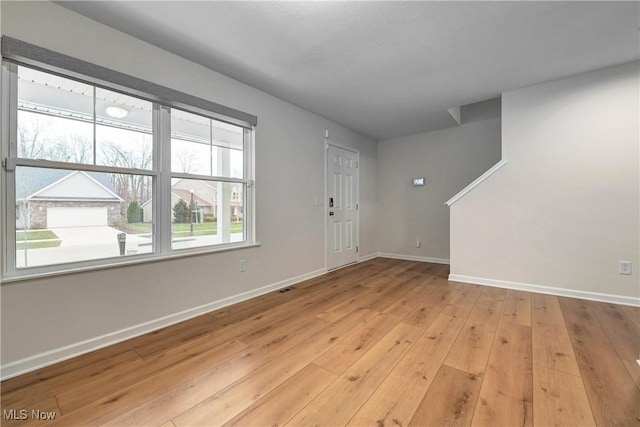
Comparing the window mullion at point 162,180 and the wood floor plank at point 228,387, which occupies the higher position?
the window mullion at point 162,180

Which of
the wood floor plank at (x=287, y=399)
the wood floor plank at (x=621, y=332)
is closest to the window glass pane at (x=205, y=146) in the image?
the wood floor plank at (x=287, y=399)

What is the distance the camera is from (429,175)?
16.3ft

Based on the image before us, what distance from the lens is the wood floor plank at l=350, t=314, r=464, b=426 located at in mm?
1292

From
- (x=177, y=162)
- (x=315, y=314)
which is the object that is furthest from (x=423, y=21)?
(x=315, y=314)

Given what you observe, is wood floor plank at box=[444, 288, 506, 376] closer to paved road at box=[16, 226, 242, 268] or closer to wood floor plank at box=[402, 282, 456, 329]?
wood floor plank at box=[402, 282, 456, 329]

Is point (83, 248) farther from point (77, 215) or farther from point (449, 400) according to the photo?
A: point (449, 400)

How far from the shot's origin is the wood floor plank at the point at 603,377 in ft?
4.24

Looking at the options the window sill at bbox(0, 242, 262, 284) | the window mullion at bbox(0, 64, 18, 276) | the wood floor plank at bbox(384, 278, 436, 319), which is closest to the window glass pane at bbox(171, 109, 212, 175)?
the window sill at bbox(0, 242, 262, 284)

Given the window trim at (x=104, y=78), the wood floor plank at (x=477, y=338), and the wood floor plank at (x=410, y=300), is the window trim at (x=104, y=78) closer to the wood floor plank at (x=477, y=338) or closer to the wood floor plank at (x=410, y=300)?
the wood floor plank at (x=410, y=300)

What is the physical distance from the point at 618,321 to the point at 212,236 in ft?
12.7

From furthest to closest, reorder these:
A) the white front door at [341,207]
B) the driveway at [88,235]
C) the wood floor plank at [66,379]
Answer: the white front door at [341,207]
the driveway at [88,235]
the wood floor plank at [66,379]

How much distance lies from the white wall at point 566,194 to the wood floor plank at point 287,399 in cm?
279

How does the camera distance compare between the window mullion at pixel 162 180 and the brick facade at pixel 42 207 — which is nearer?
the brick facade at pixel 42 207

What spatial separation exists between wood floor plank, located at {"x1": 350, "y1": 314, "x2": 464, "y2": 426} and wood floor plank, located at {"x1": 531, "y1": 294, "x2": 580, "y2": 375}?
54 centimetres
